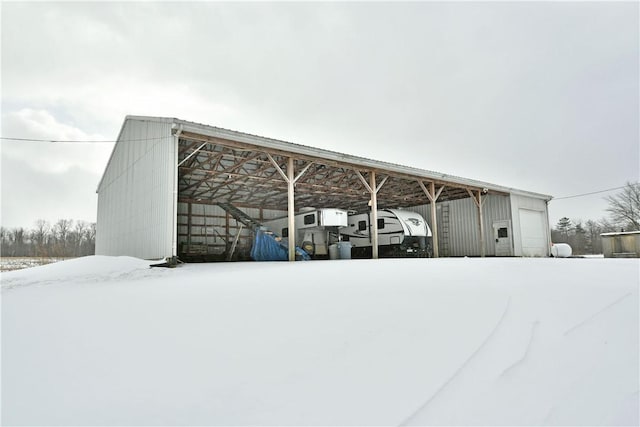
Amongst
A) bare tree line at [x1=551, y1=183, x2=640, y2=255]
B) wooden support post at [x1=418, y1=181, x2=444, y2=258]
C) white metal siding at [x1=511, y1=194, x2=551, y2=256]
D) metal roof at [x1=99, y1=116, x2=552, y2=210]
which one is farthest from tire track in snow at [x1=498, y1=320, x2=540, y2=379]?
bare tree line at [x1=551, y1=183, x2=640, y2=255]

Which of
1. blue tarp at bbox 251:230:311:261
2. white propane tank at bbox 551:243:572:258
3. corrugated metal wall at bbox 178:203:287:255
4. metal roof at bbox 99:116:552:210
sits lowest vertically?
white propane tank at bbox 551:243:572:258

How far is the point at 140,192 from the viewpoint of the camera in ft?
39.5

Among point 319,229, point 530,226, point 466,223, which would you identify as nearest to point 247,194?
point 319,229

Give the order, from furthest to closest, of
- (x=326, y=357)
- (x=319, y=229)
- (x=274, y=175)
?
(x=274, y=175)
(x=319, y=229)
(x=326, y=357)

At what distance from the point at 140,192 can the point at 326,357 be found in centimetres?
1163

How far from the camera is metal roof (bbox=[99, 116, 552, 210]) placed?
11.0 m

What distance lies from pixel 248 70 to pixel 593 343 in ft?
62.8

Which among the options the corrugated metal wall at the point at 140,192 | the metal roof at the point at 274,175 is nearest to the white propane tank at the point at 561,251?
the metal roof at the point at 274,175

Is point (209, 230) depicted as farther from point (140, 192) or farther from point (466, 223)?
point (466, 223)

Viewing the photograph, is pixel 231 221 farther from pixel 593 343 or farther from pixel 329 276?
pixel 593 343

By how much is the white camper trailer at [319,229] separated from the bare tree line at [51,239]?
105 feet

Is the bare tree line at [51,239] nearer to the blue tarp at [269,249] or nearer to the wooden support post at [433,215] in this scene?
the blue tarp at [269,249]

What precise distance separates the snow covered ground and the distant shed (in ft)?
62.3

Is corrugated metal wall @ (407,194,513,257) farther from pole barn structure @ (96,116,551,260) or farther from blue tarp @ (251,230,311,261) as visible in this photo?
blue tarp @ (251,230,311,261)
